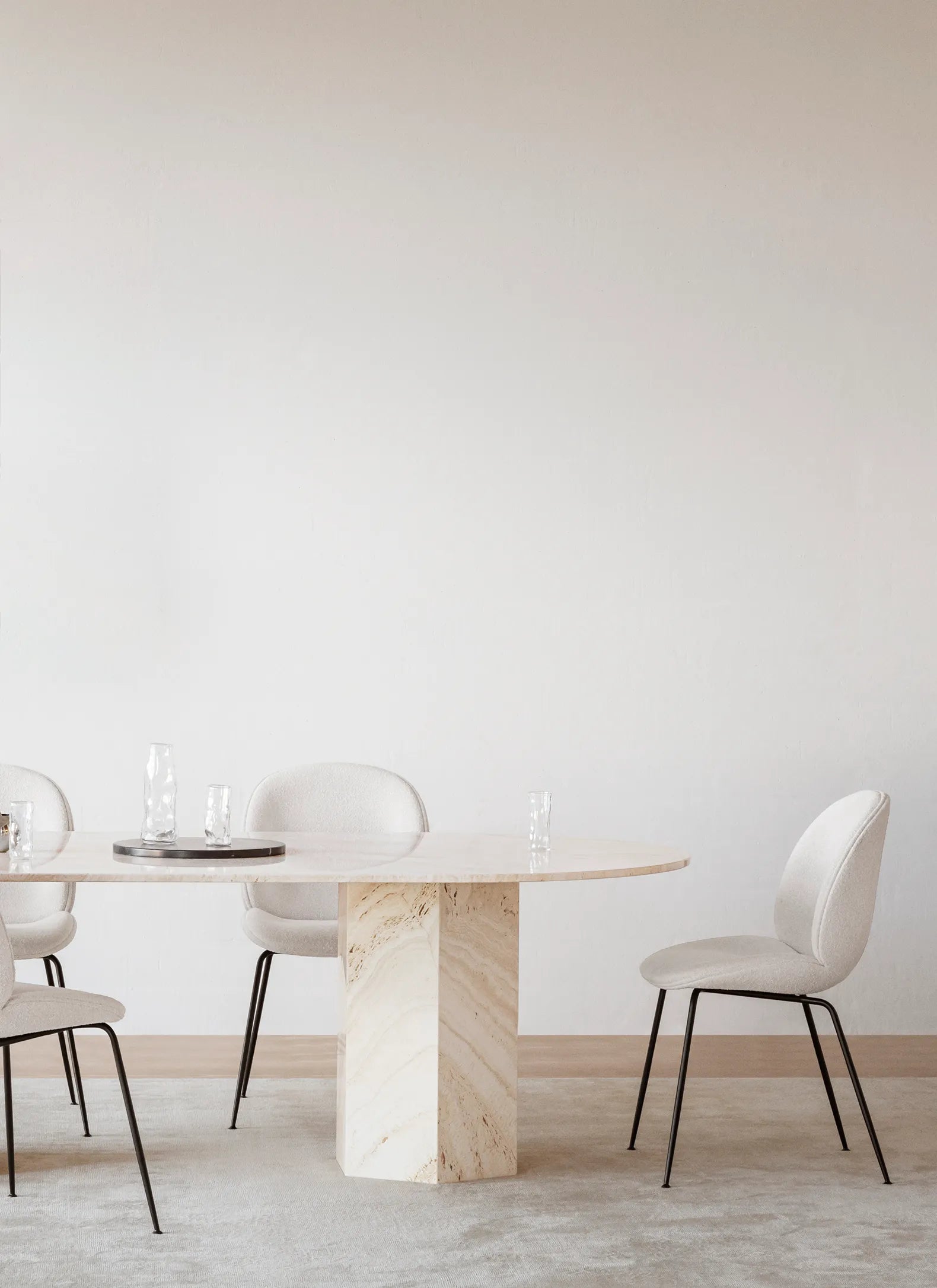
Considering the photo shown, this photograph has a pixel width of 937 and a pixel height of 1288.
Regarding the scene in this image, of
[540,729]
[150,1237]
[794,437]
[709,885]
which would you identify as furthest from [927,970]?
[150,1237]

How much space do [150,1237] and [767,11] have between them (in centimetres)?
405

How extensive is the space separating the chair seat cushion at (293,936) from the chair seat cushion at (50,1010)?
28.4 inches

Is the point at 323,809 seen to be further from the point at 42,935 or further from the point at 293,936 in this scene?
→ the point at 42,935

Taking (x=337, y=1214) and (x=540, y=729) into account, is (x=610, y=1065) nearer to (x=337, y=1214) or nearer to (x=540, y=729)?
(x=540, y=729)

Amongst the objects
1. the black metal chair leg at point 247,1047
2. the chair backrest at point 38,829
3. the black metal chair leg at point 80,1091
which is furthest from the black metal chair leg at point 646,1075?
the chair backrest at point 38,829

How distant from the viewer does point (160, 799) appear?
2.97m

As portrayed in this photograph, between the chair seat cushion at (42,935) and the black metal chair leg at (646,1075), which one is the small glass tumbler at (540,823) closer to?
the black metal chair leg at (646,1075)

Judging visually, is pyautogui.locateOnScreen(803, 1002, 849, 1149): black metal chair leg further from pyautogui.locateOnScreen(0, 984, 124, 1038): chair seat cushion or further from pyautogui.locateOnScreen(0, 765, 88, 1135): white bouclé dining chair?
pyautogui.locateOnScreen(0, 765, 88, 1135): white bouclé dining chair

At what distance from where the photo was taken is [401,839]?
3283mm

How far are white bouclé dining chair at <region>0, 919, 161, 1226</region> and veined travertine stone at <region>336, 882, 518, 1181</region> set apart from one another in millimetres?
482

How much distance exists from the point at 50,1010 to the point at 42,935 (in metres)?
0.82

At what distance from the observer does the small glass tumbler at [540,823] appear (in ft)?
10.0

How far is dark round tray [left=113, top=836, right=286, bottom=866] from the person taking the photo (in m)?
2.76

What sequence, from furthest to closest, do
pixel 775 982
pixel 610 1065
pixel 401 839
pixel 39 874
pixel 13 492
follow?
pixel 13 492
pixel 610 1065
pixel 401 839
pixel 775 982
pixel 39 874
